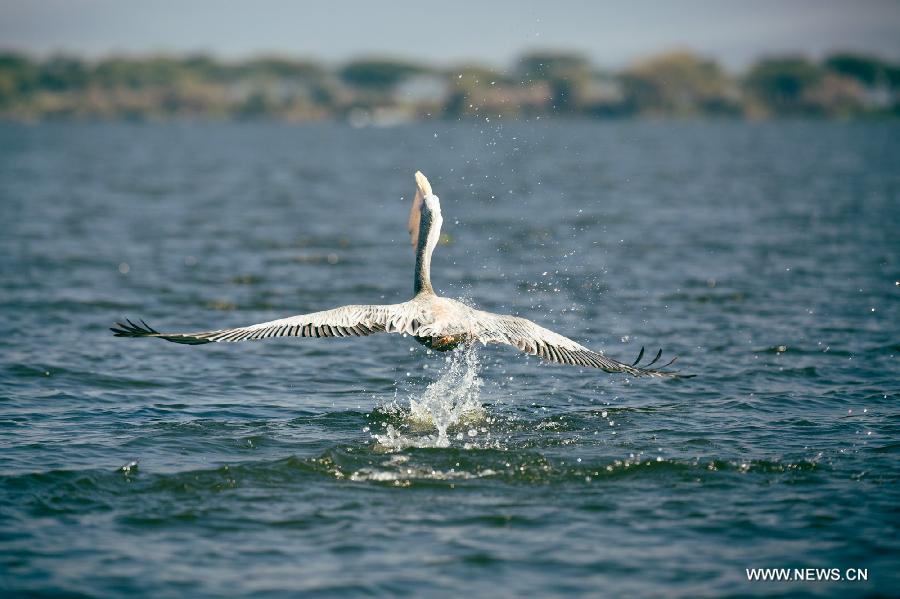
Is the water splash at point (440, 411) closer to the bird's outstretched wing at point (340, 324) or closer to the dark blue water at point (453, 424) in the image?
the dark blue water at point (453, 424)

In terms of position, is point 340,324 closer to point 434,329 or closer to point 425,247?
point 434,329

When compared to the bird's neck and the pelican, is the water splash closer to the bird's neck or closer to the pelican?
the pelican

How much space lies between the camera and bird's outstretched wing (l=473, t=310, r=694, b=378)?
11.4m

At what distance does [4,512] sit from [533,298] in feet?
37.4

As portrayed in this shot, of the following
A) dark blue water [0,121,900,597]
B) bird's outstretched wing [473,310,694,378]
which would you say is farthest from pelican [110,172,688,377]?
dark blue water [0,121,900,597]

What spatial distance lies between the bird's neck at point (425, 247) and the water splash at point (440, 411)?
89 cm

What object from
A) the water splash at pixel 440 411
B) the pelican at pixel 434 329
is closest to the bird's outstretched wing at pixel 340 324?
the pelican at pixel 434 329

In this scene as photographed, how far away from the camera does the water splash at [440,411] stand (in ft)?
36.4

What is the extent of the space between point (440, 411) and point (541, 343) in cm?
159

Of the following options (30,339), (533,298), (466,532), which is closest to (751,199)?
(533,298)

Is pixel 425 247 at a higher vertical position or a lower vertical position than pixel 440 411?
higher

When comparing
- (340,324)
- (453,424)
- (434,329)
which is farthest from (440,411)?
(340,324)

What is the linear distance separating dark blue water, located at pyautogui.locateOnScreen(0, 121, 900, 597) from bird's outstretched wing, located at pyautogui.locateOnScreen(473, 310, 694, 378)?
0.72 metres

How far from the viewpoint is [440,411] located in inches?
483
